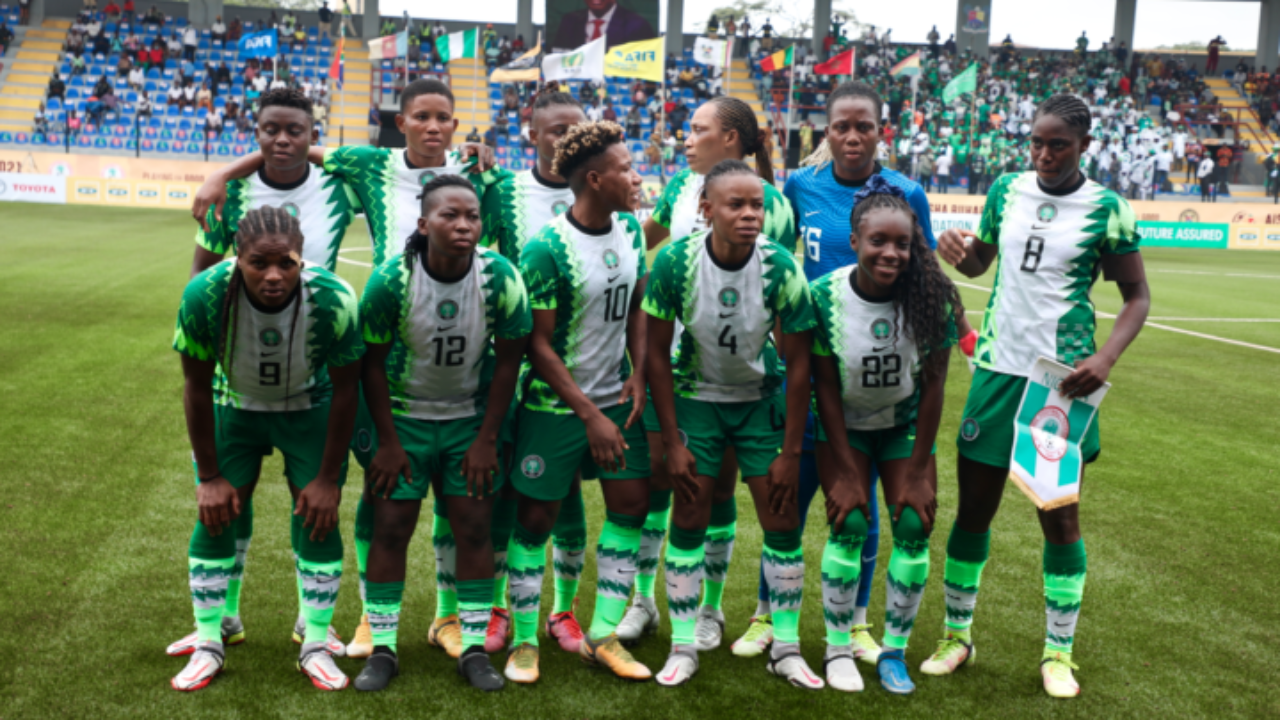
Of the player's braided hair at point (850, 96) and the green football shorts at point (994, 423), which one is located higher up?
the player's braided hair at point (850, 96)

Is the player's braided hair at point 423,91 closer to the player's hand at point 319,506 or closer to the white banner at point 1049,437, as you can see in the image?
the player's hand at point 319,506

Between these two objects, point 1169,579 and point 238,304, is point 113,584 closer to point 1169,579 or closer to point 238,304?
point 238,304

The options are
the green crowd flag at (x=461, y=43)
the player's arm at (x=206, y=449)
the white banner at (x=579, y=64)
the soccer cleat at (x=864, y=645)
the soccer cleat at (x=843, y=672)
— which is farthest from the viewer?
the green crowd flag at (x=461, y=43)

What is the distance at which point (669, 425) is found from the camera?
4.11m

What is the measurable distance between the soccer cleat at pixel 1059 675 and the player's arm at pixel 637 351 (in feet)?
6.28

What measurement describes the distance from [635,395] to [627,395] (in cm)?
7

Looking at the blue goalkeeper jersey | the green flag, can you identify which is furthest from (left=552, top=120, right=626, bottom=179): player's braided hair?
the green flag

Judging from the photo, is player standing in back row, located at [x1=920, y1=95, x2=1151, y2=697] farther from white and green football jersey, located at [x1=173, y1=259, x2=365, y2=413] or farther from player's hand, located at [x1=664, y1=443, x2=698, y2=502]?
white and green football jersey, located at [x1=173, y1=259, x2=365, y2=413]

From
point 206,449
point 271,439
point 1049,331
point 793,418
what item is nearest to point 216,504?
point 206,449

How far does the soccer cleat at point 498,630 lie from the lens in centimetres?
442

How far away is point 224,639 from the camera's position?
4.33m

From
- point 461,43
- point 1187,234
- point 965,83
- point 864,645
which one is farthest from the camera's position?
point 461,43

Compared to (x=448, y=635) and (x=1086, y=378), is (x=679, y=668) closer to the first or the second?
(x=448, y=635)

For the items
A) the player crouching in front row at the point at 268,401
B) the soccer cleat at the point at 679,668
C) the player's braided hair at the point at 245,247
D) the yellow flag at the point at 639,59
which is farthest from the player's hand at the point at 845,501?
the yellow flag at the point at 639,59
